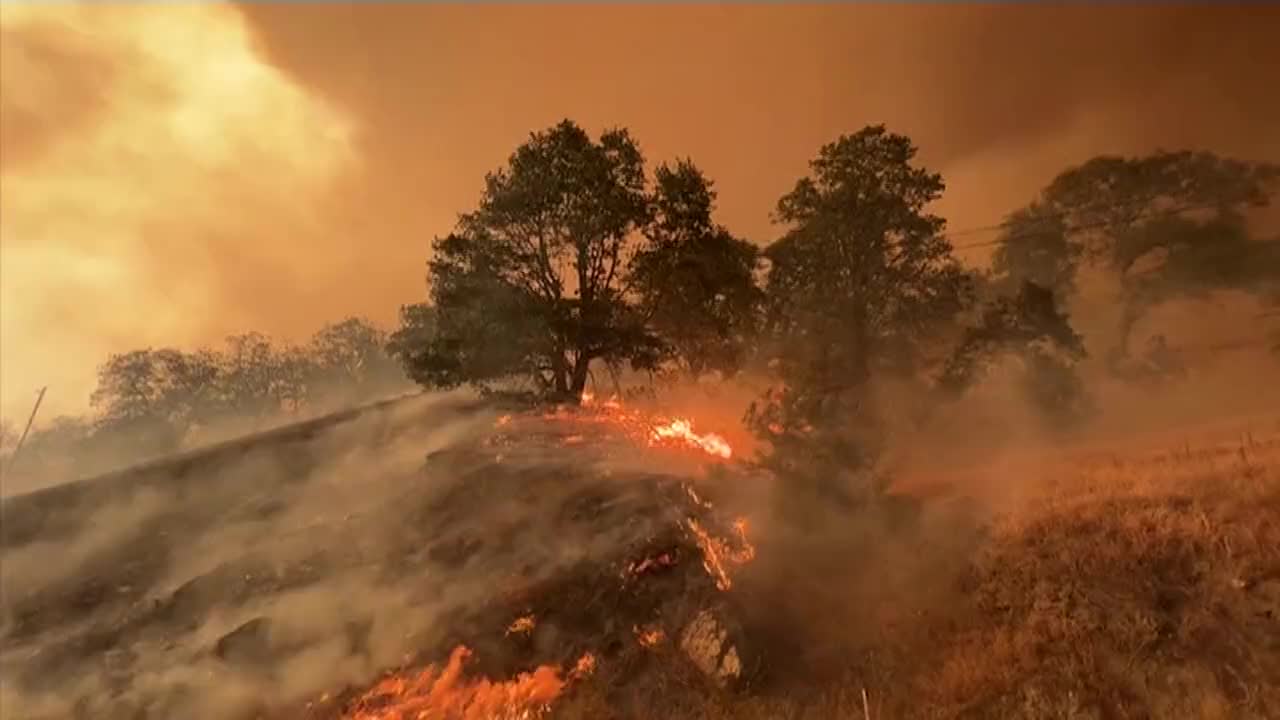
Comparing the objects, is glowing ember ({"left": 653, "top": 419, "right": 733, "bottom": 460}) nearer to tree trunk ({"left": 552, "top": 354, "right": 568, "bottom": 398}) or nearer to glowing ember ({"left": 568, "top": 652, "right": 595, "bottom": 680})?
tree trunk ({"left": 552, "top": 354, "right": 568, "bottom": 398})

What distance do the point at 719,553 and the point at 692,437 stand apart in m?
11.4

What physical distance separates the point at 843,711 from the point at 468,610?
814cm

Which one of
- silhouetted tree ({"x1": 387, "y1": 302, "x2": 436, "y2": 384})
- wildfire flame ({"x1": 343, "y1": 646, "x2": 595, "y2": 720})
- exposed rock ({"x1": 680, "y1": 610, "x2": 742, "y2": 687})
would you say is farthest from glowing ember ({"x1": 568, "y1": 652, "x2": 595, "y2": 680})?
silhouetted tree ({"x1": 387, "y1": 302, "x2": 436, "y2": 384})

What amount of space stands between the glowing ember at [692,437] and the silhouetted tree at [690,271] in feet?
10.1

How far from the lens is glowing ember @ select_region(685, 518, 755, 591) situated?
18969mm

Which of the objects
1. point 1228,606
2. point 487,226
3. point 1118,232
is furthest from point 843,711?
point 1118,232

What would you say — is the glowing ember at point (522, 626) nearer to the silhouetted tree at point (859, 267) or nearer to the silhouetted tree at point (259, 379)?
the silhouetted tree at point (859, 267)

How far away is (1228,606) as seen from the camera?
49.2ft

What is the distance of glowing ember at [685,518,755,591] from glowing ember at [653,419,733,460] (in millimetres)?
8702

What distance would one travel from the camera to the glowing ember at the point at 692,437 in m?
30.2

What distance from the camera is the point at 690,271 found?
3119 centimetres

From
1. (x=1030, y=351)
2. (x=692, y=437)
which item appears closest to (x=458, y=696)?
(x=692, y=437)

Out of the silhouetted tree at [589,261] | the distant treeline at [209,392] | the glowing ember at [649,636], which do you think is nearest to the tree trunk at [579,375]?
the silhouetted tree at [589,261]

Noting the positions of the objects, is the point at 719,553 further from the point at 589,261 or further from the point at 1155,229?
the point at 1155,229
